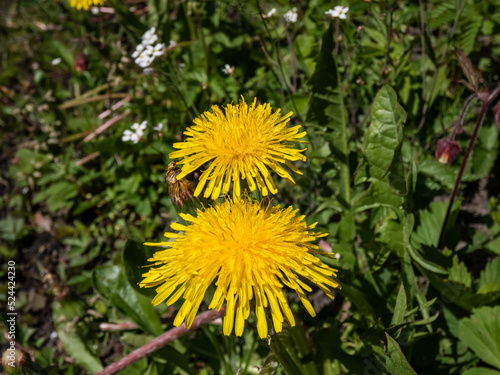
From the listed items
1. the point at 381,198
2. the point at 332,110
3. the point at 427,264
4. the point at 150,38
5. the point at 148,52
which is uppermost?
the point at 150,38

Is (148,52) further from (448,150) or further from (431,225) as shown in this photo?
(431,225)

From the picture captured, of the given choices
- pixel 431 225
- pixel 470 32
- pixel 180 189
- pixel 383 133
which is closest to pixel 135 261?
pixel 180 189

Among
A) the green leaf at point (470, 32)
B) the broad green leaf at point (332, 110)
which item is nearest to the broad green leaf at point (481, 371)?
the broad green leaf at point (332, 110)

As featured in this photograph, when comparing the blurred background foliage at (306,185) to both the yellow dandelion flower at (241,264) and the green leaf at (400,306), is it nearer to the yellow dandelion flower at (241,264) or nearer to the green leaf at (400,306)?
the green leaf at (400,306)

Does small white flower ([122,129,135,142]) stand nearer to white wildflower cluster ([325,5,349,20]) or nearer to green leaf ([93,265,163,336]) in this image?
green leaf ([93,265,163,336])

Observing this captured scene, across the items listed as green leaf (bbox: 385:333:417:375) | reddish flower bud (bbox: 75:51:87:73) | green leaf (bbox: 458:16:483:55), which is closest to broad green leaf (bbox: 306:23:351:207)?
green leaf (bbox: 385:333:417:375)

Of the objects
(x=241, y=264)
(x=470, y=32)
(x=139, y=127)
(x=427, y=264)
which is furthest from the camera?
(x=139, y=127)
